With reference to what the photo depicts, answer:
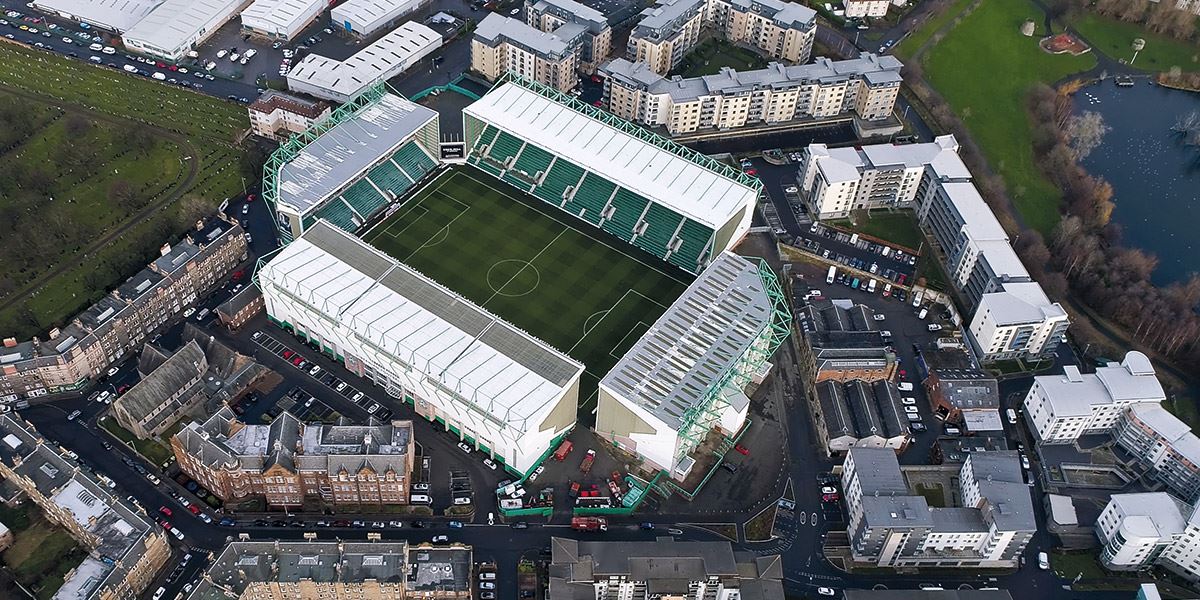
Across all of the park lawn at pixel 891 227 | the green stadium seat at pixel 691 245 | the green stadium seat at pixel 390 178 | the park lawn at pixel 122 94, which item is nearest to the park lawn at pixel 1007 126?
the park lawn at pixel 891 227

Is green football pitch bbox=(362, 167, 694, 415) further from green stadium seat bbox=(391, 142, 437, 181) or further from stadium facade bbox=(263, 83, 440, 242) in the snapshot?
stadium facade bbox=(263, 83, 440, 242)

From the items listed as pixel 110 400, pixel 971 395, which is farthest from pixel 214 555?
pixel 971 395

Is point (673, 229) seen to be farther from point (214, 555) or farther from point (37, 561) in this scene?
point (37, 561)

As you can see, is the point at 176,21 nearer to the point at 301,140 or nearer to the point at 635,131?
the point at 301,140

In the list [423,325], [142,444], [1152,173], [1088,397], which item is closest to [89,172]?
[142,444]

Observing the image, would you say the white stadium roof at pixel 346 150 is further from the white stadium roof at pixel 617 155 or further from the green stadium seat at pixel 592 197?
the green stadium seat at pixel 592 197

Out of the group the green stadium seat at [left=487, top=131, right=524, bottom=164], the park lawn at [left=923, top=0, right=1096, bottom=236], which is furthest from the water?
the green stadium seat at [left=487, top=131, right=524, bottom=164]

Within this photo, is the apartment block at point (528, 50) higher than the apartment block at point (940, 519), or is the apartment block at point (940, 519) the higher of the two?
the apartment block at point (528, 50)
